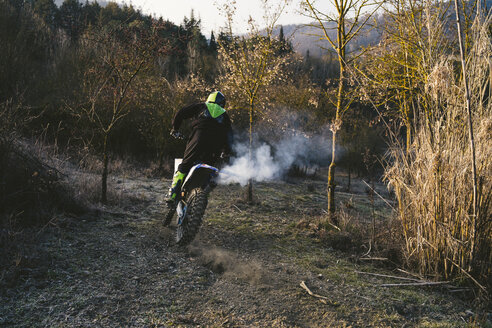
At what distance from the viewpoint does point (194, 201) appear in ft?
13.7

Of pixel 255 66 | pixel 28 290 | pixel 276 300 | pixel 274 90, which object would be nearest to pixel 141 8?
pixel 255 66

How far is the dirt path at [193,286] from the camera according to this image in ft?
8.77

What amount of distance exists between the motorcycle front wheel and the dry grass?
263 centimetres

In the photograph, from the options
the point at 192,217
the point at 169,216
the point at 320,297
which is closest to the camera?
the point at 320,297

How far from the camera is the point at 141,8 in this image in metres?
6.29

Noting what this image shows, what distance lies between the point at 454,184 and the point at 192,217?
3.15m

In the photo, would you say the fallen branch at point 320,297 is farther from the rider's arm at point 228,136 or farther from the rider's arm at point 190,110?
the rider's arm at point 190,110

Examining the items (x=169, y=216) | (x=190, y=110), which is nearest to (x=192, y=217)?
(x=169, y=216)

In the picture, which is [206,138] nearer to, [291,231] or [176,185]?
[176,185]

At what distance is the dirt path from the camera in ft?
8.77

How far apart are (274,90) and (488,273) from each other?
14.0 metres

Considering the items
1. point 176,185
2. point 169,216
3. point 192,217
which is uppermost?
point 176,185

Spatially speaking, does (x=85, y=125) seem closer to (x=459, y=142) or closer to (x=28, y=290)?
(x=28, y=290)

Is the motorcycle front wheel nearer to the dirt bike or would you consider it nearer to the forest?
the dirt bike
